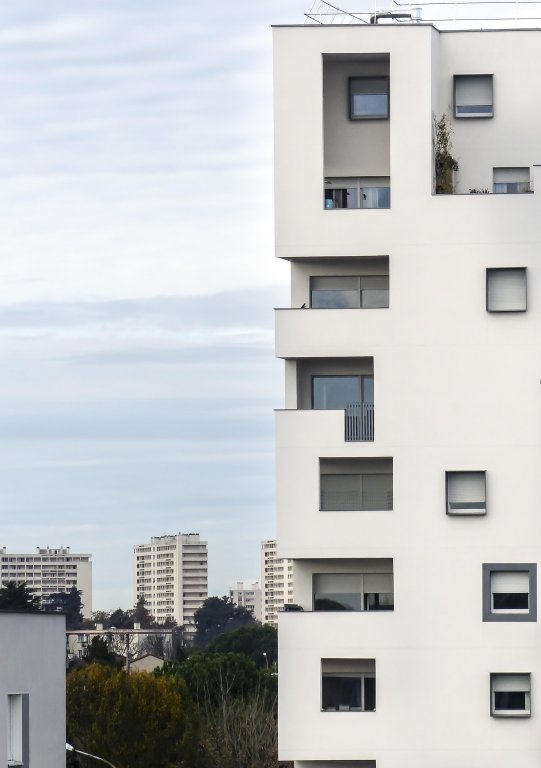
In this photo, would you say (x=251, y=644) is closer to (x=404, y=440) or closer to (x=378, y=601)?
(x=378, y=601)

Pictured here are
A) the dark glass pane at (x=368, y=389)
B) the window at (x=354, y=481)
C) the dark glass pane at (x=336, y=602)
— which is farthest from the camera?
the dark glass pane at (x=368, y=389)

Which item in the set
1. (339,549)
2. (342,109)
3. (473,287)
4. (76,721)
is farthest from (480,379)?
(76,721)

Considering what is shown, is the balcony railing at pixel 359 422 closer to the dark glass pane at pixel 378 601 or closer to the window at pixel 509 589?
the dark glass pane at pixel 378 601

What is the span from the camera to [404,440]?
142ft

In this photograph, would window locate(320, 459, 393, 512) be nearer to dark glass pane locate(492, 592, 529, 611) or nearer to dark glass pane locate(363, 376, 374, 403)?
dark glass pane locate(363, 376, 374, 403)

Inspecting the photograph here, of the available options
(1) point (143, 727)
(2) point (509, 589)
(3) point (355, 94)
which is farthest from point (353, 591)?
(1) point (143, 727)

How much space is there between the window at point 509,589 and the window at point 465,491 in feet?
5.21

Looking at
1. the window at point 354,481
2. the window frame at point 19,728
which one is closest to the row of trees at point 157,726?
the window at point 354,481

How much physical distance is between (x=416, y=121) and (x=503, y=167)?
3.56m

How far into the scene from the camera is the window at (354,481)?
144ft

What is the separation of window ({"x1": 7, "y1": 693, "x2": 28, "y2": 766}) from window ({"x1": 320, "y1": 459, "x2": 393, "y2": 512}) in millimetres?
9882

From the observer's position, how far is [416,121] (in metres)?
44.0

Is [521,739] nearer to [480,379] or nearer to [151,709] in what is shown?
[480,379]

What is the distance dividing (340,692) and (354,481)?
220 inches
